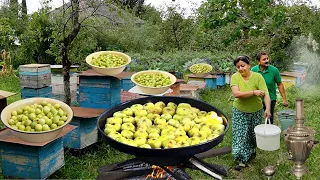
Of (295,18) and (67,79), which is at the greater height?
(295,18)

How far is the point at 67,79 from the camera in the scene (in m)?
5.75

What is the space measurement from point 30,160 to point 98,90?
5.13 ft

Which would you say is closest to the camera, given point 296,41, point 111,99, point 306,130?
point 306,130

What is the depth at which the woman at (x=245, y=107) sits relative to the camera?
13.5 feet

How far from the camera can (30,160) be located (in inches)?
153

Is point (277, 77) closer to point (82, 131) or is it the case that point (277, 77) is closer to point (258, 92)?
point (258, 92)

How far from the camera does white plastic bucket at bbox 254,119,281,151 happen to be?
13.5ft

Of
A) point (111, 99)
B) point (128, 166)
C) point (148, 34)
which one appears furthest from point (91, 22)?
point (148, 34)

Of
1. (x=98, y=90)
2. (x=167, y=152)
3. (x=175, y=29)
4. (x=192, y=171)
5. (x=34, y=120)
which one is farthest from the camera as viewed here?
(x=175, y=29)

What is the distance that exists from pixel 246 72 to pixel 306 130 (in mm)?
938

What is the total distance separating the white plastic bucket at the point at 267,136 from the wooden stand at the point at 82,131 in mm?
2071

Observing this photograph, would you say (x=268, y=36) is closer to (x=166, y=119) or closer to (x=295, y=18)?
(x=295, y=18)

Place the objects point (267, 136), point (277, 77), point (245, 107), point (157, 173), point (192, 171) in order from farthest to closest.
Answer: point (277, 77) < point (192, 171) < point (245, 107) < point (267, 136) < point (157, 173)

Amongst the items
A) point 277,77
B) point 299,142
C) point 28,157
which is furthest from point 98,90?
point 299,142
